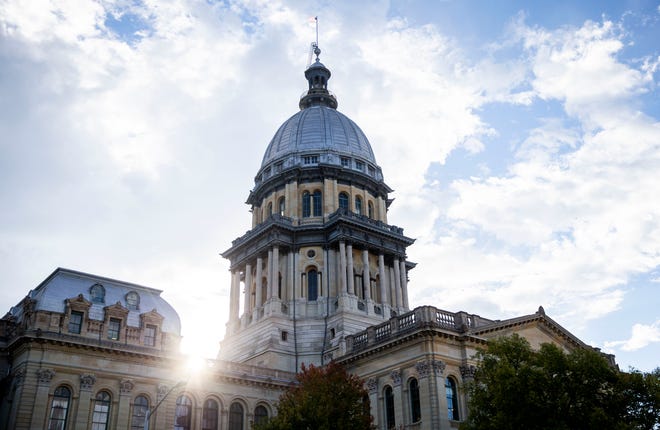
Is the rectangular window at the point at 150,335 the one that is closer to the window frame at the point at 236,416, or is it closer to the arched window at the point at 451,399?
the window frame at the point at 236,416

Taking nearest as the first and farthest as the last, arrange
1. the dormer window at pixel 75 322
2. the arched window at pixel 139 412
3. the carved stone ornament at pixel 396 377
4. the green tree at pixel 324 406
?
the green tree at pixel 324 406, the arched window at pixel 139 412, the carved stone ornament at pixel 396 377, the dormer window at pixel 75 322

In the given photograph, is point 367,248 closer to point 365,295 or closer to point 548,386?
point 365,295

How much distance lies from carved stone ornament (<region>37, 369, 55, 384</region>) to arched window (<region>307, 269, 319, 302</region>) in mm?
A: 26504

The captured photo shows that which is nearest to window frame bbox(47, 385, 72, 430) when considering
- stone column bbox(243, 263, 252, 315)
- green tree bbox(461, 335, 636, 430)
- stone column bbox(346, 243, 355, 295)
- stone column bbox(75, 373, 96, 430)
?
stone column bbox(75, 373, 96, 430)

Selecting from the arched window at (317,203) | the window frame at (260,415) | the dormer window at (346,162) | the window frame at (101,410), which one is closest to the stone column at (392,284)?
the arched window at (317,203)

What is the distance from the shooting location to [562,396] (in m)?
33.0

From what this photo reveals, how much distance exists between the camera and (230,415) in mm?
48812

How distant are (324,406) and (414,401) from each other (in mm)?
9742

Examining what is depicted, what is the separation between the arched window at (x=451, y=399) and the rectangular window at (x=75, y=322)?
85.3 ft

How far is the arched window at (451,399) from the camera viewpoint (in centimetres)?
4275

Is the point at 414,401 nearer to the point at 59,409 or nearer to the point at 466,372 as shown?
the point at 466,372

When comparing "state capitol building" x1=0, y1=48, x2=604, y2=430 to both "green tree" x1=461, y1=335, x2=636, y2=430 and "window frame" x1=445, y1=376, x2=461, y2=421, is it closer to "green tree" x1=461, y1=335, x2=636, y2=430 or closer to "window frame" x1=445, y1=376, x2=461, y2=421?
"window frame" x1=445, y1=376, x2=461, y2=421

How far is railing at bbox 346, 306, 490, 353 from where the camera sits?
43969 mm

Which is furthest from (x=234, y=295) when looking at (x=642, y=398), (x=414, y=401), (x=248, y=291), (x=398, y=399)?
(x=642, y=398)
